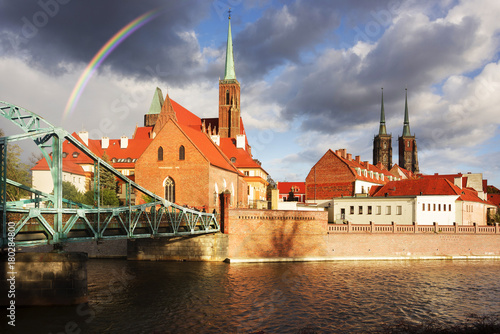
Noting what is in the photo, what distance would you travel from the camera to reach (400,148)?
156875mm

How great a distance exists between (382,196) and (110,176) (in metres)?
38.0

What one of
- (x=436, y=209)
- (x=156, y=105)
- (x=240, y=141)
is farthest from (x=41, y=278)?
(x=156, y=105)

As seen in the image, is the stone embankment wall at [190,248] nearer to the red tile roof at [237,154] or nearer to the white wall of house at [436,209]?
the white wall of house at [436,209]

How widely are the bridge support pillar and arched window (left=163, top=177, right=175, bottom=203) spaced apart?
26789 millimetres

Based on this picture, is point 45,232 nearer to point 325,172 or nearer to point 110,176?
point 110,176

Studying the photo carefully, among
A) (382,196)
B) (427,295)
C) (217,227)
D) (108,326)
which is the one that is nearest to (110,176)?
(217,227)

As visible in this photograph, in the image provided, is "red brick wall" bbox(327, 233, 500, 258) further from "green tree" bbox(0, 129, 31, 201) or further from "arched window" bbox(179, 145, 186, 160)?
"green tree" bbox(0, 129, 31, 201)

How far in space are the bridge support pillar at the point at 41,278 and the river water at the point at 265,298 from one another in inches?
27.2

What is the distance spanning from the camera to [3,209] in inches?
753

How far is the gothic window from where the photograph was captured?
49.4 meters

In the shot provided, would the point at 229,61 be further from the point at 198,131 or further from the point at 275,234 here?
the point at 275,234

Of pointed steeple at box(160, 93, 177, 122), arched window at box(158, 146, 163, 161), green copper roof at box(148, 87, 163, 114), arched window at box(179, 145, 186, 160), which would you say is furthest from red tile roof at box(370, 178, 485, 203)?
green copper roof at box(148, 87, 163, 114)

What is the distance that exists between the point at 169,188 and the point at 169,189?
0.42 ft

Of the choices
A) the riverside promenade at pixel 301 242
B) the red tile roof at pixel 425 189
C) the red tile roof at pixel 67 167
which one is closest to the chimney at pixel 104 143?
the red tile roof at pixel 67 167
